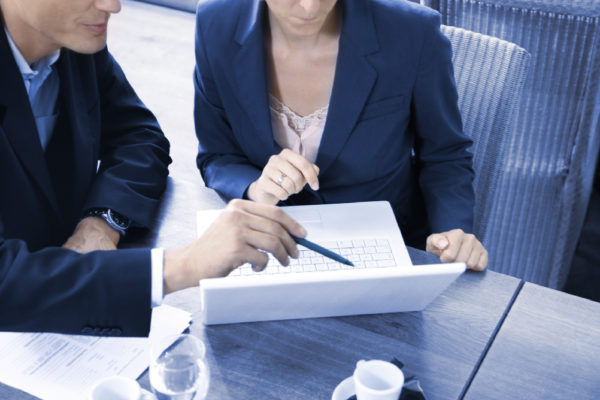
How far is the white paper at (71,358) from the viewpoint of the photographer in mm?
1092

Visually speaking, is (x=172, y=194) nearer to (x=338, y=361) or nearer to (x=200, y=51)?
(x=200, y=51)

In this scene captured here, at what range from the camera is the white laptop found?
1093 mm

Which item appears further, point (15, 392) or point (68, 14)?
point (68, 14)

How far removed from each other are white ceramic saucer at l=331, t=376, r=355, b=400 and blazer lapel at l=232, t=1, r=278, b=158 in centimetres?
74

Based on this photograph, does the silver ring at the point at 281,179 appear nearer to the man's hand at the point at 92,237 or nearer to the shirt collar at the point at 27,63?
the man's hand at the point at 92,237

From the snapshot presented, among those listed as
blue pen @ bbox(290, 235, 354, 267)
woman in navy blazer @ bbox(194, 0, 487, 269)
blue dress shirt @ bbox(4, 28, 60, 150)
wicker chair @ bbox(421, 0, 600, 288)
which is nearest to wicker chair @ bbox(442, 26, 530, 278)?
woman in navy blazer @ bbox(194, 0, 487, 269)

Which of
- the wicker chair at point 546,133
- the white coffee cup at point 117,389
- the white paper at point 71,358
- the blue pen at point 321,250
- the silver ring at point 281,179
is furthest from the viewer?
the wicker chair at point 546,133

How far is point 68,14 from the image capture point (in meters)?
1.35

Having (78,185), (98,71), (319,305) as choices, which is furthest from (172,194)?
(319,305)

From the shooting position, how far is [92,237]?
140 centimetres

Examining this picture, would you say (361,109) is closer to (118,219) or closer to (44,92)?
(118,219)

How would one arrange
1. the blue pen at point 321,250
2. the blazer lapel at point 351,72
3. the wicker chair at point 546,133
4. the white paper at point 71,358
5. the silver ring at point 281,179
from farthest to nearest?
1. the wicker chair at point 546,133
2. the blazer lapel at point 351,72
3. the silver ring at point 281,179
4. the blue pen at point 321,250
5. the white paper at point 71,358

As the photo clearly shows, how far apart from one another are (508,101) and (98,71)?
100cm

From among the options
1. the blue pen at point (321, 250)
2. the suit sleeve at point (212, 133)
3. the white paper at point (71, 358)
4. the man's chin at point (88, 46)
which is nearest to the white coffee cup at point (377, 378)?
the blue pen at point (321, 250)
